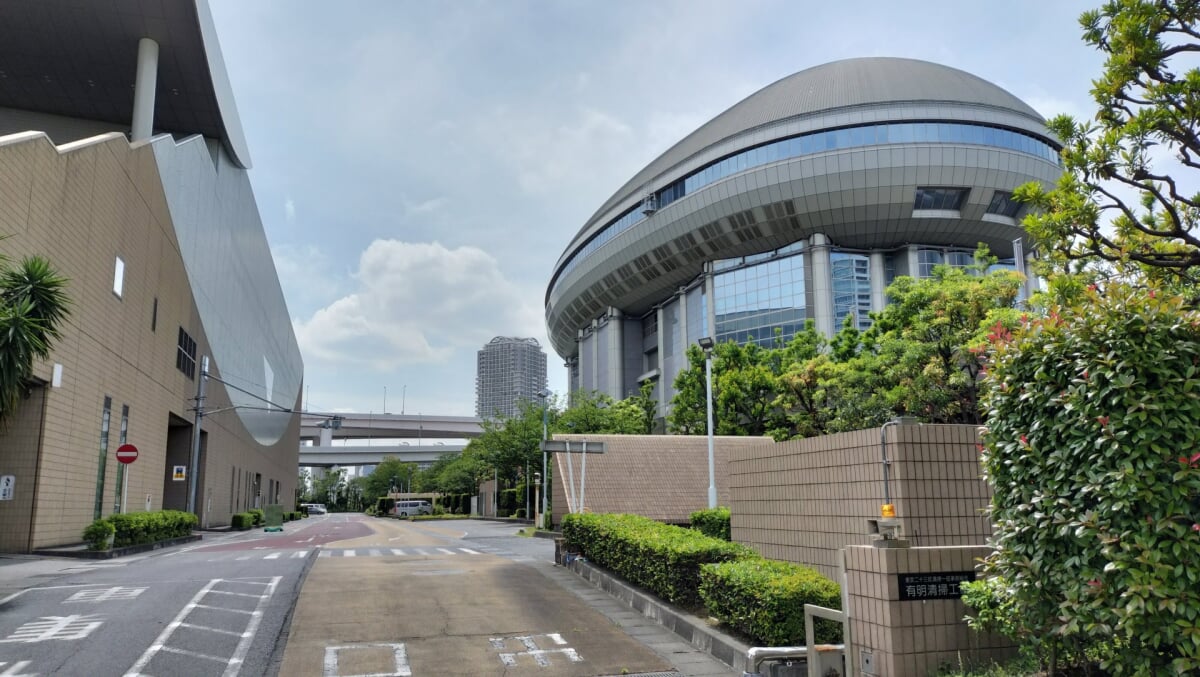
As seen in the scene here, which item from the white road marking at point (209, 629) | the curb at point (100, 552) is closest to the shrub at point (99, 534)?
the curb at point (100, 552)

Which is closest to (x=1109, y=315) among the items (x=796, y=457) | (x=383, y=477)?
(x=796, y=457)

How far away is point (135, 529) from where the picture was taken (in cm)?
2445

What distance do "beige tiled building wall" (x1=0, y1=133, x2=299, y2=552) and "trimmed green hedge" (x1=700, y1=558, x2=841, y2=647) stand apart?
1735 cm

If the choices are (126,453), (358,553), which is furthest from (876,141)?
(126,453)

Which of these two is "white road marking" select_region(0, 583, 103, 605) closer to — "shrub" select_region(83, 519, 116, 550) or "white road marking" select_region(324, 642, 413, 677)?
"white road marking" select_region(324, 642, 413, 677)

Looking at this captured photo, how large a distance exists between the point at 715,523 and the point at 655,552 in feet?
32.1

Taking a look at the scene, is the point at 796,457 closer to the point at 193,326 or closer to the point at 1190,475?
the point at 1190,475

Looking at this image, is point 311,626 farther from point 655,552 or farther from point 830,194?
point 830,194

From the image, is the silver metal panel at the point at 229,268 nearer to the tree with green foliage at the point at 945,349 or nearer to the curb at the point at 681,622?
the curb at the point at 681,622

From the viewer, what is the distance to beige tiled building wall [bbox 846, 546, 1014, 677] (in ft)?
22.8

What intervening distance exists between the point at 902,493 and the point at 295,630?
8.08 meters

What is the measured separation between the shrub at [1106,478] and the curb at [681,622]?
374 centimetres

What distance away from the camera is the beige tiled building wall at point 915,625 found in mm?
6945

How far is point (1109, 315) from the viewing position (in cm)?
542
